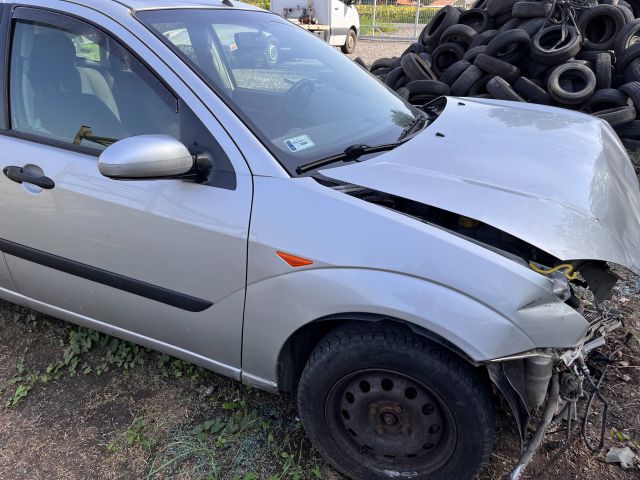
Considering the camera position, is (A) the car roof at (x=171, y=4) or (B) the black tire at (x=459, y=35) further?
(B) the black tire at (x=459, y=35)

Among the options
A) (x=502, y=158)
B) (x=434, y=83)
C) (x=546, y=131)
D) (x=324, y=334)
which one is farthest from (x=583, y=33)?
(x=324, y=334)

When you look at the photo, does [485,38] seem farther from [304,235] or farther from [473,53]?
[304,235]

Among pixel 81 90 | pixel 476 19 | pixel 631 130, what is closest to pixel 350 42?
pixel 476 19

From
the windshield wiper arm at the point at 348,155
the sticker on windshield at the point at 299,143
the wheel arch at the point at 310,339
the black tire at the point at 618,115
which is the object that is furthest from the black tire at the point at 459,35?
the wheel arch at the point at 310,339

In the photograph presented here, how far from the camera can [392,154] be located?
203 centimetres

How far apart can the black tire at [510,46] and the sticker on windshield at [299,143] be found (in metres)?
4.23

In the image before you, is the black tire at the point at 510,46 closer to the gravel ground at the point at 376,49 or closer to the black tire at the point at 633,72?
the black tire at the point at 633,72

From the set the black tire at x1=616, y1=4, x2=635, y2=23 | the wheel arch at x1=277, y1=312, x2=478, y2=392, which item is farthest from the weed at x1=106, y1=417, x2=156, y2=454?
the black tire at x1=616, y1=4, x2=635, y2=23

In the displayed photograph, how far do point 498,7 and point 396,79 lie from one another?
1628mm

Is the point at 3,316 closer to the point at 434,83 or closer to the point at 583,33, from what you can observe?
the point at 434,83

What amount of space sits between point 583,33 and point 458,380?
5460 mm

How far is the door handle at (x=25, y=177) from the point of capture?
2.15 meters

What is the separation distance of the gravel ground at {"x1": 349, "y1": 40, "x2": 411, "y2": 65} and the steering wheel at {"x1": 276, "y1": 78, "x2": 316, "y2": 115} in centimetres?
1203

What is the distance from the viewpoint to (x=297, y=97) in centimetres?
237
